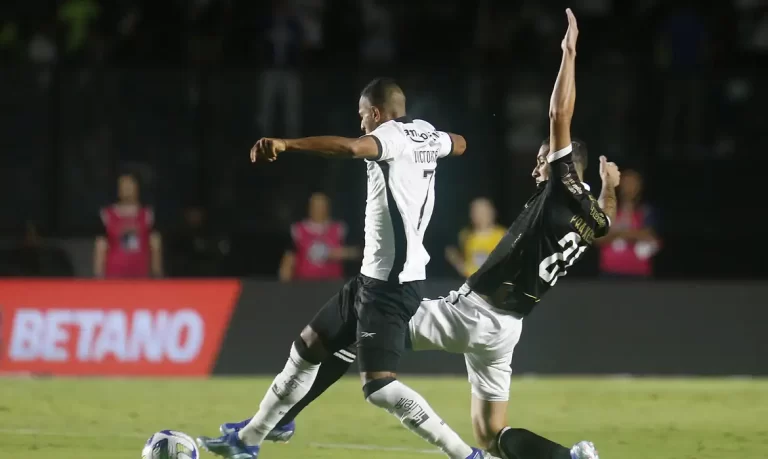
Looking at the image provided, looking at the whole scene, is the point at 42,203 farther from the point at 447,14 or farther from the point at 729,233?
the point at 729,233

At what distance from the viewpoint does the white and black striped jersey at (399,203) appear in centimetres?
735

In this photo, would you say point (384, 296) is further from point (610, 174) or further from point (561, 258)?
point (610, 174)

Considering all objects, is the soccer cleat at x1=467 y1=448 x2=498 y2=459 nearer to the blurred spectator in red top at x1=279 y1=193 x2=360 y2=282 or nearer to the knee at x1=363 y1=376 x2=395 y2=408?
the knee at x1=363 y1=376 x2=395 y2=408

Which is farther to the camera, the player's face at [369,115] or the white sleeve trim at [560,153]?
the player's face at [369,115]

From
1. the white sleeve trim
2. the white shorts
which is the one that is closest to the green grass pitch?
the white shorts

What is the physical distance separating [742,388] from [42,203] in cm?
813

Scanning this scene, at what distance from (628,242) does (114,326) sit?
17.5ft

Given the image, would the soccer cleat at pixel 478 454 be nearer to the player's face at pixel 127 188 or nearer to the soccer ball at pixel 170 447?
the soccer ball at pixel 170 447

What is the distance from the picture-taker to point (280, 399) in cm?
772

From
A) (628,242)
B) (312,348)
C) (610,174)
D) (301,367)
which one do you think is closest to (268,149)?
(312,348)

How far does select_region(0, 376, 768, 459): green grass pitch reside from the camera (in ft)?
29.2

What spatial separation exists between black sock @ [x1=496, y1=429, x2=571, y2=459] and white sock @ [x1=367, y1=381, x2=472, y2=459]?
1.08 feet

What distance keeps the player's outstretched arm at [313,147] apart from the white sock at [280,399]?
56.1 inches

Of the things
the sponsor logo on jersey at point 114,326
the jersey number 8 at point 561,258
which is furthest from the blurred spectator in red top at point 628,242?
the jersey number 8 at point 561,258
